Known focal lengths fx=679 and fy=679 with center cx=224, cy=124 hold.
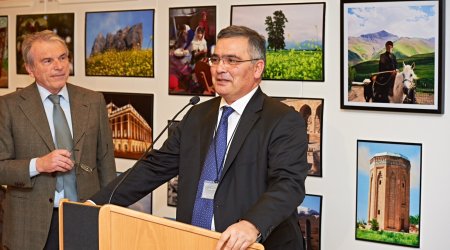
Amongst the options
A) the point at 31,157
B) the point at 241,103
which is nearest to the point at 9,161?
Answer: the point at 31,157

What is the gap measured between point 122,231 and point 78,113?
137 cm

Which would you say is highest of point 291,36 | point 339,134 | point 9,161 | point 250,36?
point 291,36

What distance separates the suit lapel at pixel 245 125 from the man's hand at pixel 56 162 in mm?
1007

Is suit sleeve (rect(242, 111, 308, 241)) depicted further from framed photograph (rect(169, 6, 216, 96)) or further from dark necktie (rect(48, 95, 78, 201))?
framed photograph (rect(169, 6, 216, 96))

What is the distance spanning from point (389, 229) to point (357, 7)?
49.2 inches

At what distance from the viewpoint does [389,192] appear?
3762 mm

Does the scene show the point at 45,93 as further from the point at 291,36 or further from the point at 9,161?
the point at 291,36

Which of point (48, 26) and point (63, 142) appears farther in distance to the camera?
point (48, 26)

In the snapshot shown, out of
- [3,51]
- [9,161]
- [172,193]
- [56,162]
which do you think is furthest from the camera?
[3,51]

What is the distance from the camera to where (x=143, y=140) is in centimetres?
479

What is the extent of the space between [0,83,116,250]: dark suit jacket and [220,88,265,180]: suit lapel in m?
1.14

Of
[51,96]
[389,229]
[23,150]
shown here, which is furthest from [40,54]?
[389,229]

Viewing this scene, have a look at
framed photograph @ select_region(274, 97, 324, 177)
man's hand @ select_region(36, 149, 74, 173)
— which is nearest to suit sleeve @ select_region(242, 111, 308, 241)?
man's hand @ select_region(36, 149, 74, 173)

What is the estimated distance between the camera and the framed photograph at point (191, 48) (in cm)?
440
